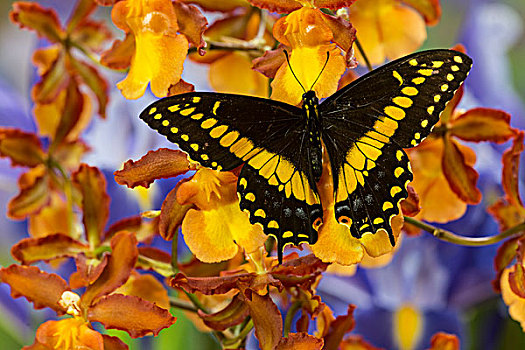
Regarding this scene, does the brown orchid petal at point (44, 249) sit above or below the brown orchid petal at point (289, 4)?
below

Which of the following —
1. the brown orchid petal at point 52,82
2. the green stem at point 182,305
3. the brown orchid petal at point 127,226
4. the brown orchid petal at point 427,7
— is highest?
the brown orchid petal at point 427,7

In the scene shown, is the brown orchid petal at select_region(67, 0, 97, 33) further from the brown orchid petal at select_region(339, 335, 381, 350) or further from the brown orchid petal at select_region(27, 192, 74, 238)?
the brown orchid petal at select_region(339, 335, 381, 350)

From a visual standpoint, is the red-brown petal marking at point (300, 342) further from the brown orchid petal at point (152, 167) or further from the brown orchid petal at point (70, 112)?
the brown orchid petal at point (70, 112)

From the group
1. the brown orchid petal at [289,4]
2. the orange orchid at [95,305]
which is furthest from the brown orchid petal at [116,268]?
the brown orchid petal at [289,4]

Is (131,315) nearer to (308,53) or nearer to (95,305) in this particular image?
(95,305)

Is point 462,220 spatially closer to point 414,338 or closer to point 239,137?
point 414,338

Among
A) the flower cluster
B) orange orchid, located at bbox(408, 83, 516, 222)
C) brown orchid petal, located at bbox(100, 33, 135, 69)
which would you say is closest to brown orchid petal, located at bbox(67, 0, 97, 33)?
the flower cluster
